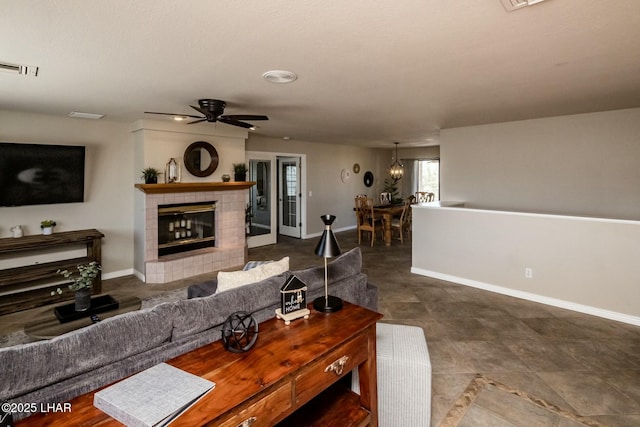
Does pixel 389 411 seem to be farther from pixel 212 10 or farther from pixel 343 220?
pixel 343 220

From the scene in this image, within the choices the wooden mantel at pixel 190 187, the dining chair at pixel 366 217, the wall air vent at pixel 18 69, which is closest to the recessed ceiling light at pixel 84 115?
the wooden mantel at pixel 190 187

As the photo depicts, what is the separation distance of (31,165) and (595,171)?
7.18m

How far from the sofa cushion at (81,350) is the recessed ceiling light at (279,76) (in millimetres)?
1881

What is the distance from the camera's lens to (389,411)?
2.04 meters

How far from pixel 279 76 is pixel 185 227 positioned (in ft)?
12.2

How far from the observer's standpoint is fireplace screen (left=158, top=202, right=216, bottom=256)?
210 inches

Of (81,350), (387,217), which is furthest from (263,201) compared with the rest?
(81,350)

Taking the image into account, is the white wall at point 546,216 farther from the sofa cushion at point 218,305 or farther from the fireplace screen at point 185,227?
the sofa cushion at point 218,305

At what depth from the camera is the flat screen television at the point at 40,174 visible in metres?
4.03

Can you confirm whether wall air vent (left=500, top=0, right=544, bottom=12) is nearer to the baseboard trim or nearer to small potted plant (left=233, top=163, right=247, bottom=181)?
the baseboard trim

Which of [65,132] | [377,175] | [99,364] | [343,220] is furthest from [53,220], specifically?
[377,175]

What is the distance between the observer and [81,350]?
1271 millimetres

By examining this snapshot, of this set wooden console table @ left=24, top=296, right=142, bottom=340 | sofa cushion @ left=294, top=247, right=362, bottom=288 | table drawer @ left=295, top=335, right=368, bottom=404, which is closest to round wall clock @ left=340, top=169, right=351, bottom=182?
sofa cushion @ left=294, top=247, right=362, bottom=288

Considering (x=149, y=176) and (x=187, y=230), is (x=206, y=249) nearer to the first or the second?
(x=187, y=230)
